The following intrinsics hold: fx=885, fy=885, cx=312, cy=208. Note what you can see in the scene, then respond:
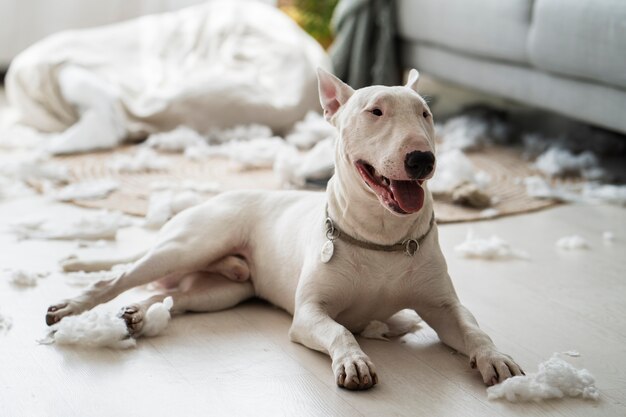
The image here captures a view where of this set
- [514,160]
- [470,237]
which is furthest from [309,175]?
[514,160]

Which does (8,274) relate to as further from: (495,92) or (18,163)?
(495,92)

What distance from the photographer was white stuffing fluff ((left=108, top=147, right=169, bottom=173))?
147 inches

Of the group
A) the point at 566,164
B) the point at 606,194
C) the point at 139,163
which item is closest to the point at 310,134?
the point at 139,163

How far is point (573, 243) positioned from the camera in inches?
115

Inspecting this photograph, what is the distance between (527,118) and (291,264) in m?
3.18

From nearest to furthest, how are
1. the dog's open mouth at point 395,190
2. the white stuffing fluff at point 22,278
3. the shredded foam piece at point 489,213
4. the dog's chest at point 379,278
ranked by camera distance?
the dog's open mouth at point 395,190 → the dog's chest at point 379,278 → the white stuffing fluff at point 22,278 → the shredded foam piece at point 489,213

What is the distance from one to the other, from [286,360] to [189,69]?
2926mm

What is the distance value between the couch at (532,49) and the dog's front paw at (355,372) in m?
2.04

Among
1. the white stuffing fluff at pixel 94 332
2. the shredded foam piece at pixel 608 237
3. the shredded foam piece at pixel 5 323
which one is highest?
Answer: the white stuffing fluff at pixel 94 332

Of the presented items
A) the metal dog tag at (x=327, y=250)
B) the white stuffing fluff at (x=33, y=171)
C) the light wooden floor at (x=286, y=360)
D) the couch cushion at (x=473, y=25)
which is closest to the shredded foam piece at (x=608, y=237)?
the light wooden floor at (x=286, y=360)

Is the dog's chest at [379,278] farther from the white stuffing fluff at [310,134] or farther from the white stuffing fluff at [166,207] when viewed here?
the white stuffing fluff at [310,134]

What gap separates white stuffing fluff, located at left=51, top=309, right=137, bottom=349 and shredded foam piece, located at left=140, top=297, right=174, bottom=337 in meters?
0.05

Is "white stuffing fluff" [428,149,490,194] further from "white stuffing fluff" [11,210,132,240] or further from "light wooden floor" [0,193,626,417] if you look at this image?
"white stuffing fluff" [11,210,132,240]

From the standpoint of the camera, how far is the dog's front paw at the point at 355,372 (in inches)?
70.1
